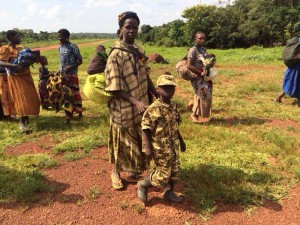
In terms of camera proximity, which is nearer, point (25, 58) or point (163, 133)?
point (163, 133)

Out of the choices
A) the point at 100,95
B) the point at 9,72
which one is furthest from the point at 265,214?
the point at 9,72

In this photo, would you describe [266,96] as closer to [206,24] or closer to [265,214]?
[265,214]

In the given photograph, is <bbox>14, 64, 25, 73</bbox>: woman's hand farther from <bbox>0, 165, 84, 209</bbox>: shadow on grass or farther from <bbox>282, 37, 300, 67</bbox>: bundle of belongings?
<bbox>282, 37, 300, 67</bbox>: bundle of belongings

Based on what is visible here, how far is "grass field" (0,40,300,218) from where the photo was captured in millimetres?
3674

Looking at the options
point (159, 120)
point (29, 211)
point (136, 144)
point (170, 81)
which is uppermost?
point (170, 81)

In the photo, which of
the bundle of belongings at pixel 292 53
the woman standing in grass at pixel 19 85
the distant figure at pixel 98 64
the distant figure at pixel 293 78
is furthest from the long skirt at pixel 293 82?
the woman standing in grass at pixel 19 85

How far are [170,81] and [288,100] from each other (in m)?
6.12

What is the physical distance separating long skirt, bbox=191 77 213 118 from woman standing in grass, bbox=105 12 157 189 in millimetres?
2461

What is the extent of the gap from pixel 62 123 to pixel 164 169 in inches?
150

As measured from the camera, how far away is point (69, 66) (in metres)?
6.21

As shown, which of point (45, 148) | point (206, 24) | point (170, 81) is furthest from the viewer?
point (206, 24)

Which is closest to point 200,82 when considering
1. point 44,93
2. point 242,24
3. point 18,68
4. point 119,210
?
point 119,210

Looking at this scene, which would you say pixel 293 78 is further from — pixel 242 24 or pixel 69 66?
pixel 242 24

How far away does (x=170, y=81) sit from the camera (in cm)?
300
